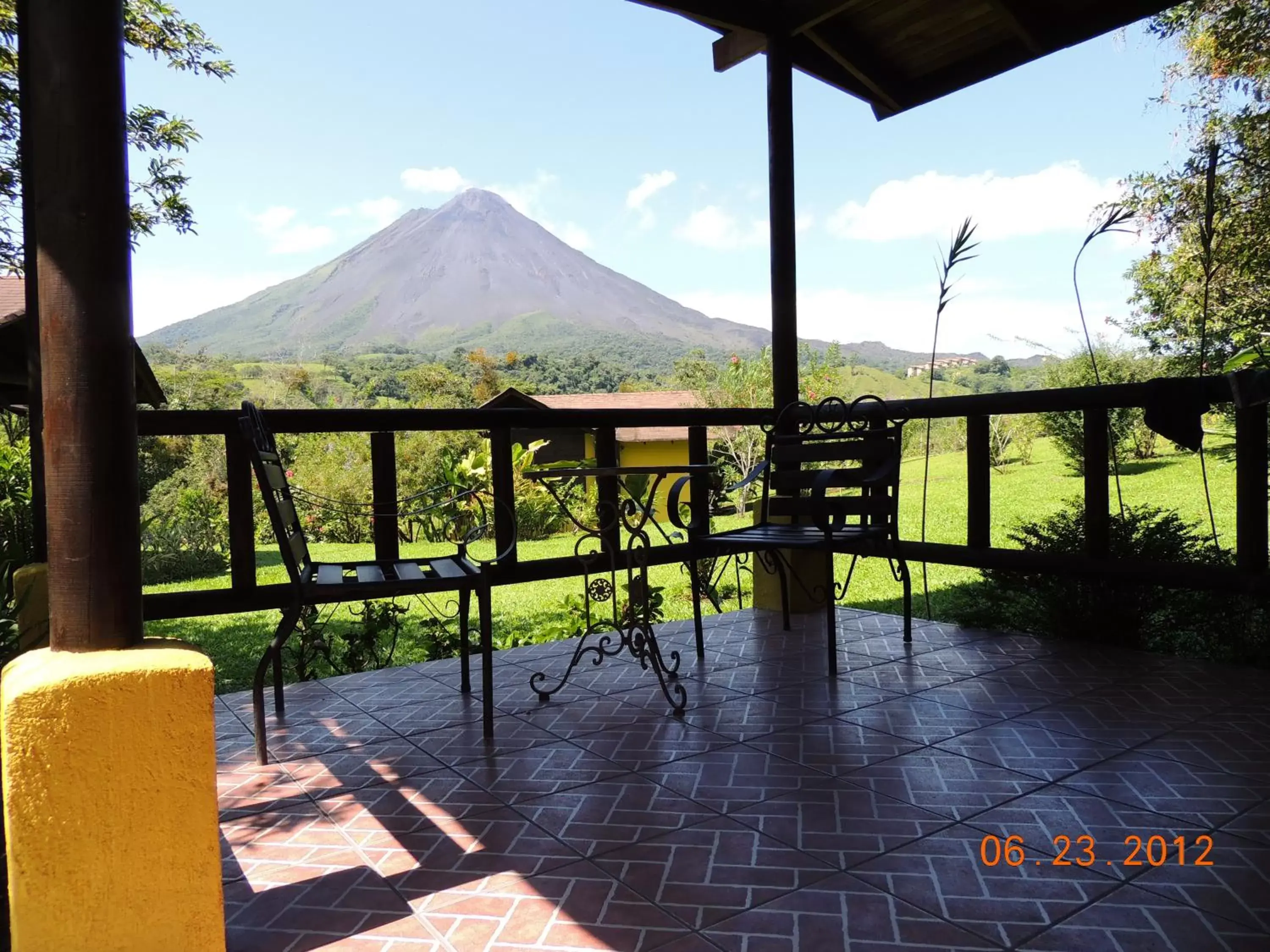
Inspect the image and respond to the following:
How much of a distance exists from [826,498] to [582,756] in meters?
1.58

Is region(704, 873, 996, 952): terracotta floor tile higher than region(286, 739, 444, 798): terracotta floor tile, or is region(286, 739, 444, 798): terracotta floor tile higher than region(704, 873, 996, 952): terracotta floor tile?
region(286, 739, 444, 798): terracotta floor tile

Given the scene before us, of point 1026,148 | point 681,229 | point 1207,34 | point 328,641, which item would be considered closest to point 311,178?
point 681,229

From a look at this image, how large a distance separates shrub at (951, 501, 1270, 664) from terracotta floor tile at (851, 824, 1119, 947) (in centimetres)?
199

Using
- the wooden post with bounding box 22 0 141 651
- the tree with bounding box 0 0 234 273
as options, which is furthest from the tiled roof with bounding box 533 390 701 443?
the wooden post with bounding box 22 0 141 651

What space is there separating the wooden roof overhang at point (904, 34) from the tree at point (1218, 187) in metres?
5.46

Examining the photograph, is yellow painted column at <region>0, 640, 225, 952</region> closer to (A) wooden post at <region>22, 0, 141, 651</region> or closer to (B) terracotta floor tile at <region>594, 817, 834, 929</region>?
(A) wooden post at <region>22, 0, 141, 651</region>

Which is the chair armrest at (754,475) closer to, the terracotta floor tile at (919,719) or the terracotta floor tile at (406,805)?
the terracotta floor tile at (919,719)

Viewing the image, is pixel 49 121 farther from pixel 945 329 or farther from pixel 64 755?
pixel 945 329

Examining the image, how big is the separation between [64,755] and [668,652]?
8.98 feet

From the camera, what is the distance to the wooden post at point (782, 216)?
436cm

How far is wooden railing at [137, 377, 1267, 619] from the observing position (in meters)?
3.13

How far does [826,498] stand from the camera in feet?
12.1

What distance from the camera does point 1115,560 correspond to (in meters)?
3.55

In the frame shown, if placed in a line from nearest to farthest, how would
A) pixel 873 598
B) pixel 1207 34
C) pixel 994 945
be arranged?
pixel 994 945, pixel 873 598, pixel 1207 34
